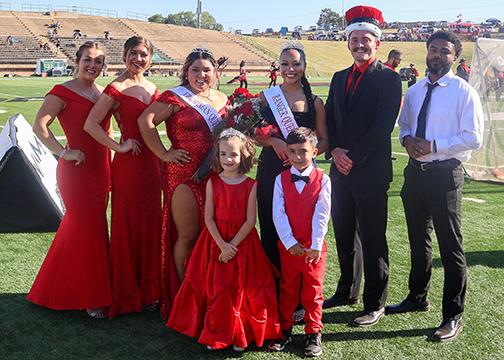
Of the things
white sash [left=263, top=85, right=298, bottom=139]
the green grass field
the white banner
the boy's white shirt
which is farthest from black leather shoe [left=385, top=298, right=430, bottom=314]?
the white banner

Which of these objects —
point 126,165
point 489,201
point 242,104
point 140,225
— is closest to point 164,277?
point 140,225

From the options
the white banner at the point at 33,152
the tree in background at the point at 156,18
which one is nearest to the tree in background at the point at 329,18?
the tree in background at the point at 156,18

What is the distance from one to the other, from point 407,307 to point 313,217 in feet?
3.74

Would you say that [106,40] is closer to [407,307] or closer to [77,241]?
[77,241]

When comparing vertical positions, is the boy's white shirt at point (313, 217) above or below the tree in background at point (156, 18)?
below

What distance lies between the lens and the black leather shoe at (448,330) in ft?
9.47

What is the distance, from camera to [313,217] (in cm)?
279

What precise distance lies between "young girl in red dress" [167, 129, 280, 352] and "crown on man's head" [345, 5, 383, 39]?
3.47 ft

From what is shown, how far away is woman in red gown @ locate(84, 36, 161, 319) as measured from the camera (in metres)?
3.09

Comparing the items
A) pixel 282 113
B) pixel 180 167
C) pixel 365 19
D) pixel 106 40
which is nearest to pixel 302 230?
pixel 282 113

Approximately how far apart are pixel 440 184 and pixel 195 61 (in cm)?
180

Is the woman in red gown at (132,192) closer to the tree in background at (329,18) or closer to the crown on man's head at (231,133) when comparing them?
the crown on man's head at (231,133)

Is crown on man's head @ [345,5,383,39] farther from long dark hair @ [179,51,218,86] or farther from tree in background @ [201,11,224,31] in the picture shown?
tree in background @ [201,11,224,31]

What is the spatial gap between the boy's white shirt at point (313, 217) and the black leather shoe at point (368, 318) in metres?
0.71
